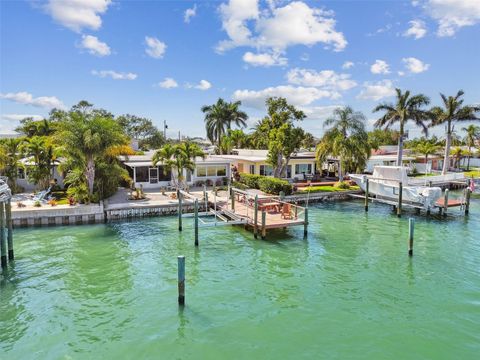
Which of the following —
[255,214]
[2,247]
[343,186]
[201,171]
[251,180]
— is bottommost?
[2,247]

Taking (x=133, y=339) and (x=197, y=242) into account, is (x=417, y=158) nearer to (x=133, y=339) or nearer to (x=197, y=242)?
(x=197, y=242)

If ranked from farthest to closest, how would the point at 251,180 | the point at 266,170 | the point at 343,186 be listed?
the point at 266,170
the point at 343,186
the point at 251,180

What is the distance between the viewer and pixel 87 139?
2355cm

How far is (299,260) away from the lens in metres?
17.2

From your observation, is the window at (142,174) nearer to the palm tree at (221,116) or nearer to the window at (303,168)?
the window at (303,168)

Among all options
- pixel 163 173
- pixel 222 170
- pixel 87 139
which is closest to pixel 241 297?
pixel 87 139

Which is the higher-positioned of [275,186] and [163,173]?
[163,173]

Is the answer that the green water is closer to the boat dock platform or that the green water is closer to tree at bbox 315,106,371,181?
the boat dock platform

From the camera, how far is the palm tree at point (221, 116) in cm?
5934

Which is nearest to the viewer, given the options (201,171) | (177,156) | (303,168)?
(177,156)

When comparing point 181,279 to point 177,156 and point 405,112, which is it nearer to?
point 177,156

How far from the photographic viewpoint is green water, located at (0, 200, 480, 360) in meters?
10.3

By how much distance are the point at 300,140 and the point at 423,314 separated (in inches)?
888

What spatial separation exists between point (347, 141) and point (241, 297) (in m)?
25.1
